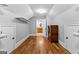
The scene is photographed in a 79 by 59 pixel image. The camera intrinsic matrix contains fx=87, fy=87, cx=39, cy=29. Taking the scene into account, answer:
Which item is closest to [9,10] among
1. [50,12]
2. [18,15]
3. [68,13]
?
[18,15]

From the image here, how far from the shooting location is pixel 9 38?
0.88 metres

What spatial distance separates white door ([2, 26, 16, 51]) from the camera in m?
0.83

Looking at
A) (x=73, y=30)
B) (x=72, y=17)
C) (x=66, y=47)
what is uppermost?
(x=72, y=17)

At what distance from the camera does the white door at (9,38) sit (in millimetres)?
825

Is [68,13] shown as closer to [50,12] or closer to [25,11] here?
[50,12]

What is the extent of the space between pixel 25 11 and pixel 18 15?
0.39ft

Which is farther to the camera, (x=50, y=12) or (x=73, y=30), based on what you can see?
(x=50, y=12)

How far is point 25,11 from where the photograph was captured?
3.24 feet

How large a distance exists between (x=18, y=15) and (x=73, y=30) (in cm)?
57
